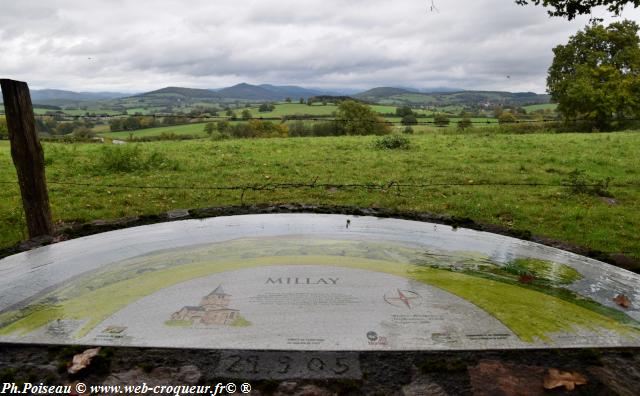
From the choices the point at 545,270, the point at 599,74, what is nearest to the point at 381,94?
the point at 599,74

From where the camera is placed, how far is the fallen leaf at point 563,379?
3.03 meters

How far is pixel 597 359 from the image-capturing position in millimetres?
3359

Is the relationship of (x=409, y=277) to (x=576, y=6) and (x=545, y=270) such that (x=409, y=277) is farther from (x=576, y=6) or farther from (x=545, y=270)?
(x=576, y=6)

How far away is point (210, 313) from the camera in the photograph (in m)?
4.07

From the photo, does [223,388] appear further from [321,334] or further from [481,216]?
[481,216]

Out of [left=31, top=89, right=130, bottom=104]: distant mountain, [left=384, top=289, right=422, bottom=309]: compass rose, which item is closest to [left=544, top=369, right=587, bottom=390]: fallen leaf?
[left=384, top=289, right=422, bottom=309]: compass rose

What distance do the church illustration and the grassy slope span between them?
195 inches

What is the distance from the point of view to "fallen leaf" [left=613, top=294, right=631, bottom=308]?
4299 mm

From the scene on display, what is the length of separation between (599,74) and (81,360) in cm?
3532

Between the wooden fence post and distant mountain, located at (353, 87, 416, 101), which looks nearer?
the wooden fence post

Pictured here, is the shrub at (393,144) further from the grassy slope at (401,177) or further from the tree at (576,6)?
the tree at (576,6)

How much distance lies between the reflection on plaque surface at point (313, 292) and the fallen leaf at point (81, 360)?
0.66 ft

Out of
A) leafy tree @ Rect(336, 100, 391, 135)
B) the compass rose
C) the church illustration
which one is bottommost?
the compass rose

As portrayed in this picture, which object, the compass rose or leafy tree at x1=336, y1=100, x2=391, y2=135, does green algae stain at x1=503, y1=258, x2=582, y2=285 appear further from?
leafy tree at x1=336, y1=100, x2=391, y2=135
